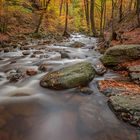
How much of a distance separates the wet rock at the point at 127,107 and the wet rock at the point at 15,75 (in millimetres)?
3432

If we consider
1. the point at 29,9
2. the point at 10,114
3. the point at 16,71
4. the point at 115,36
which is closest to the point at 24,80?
the point at 16,71

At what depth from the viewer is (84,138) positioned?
15.4 ft

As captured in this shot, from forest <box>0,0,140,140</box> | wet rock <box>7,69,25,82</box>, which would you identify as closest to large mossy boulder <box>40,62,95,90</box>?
forest <box>0,0,140,140</box>

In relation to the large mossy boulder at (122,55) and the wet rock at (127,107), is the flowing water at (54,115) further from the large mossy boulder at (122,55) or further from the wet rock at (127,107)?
the large mossy boulder at (122,55)

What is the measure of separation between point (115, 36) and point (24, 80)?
8452mm

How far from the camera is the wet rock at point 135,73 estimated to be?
7400mm

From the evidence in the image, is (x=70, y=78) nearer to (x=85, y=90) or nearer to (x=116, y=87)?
(x=85, y=90)

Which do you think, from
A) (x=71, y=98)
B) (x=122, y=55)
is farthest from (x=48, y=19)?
(x=71, y=98)

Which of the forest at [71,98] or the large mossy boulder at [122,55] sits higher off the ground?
the large mossy boulder at [122,55]

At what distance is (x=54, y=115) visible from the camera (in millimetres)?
5582

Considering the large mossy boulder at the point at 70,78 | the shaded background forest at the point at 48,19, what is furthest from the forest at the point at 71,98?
the shaded background forest at the point at 48,19

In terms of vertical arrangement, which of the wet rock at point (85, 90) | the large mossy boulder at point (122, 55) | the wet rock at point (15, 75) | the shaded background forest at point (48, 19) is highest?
the shaded background forest at point (48, 19)

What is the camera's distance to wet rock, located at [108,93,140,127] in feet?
16.6

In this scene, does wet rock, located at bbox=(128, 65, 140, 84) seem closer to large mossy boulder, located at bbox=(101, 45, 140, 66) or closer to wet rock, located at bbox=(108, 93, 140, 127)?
large mossy boulder, located at bbox=(101, 45, 140, 66)
